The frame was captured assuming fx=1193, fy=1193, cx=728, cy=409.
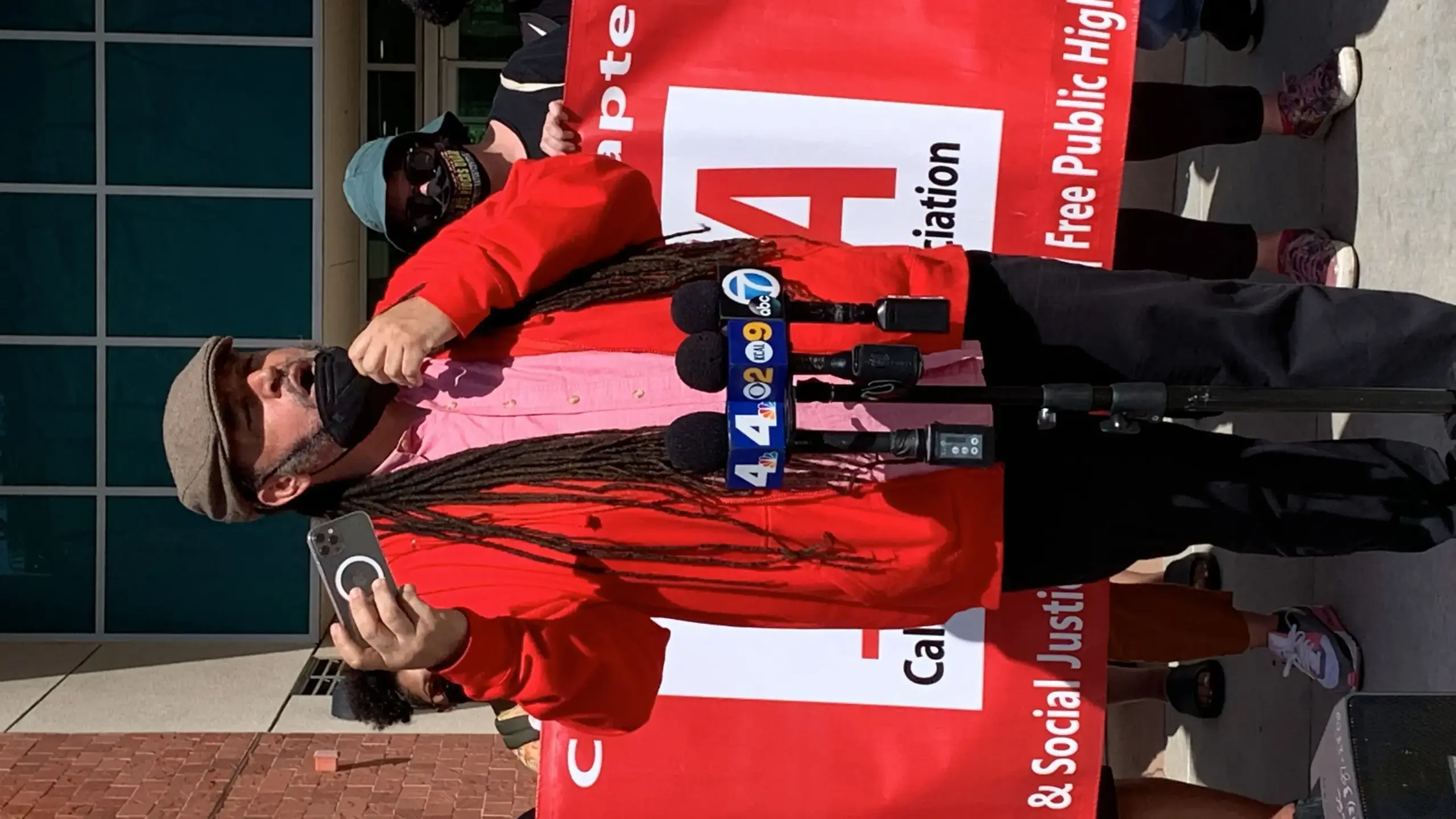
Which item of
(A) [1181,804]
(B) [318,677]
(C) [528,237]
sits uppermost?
(C) [528,237]

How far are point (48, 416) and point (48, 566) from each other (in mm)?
817

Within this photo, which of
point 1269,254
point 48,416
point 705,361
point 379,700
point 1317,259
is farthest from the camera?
point 48,416

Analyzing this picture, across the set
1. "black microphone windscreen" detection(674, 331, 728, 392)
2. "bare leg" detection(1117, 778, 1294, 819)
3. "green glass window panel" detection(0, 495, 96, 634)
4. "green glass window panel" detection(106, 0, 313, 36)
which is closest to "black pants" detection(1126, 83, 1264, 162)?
"bare leg" detection(1117, 778, 1294, 819)

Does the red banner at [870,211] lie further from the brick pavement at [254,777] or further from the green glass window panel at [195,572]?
the green glass window panel at [195,572]

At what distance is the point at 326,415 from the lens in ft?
6.17

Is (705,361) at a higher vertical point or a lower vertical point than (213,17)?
lower

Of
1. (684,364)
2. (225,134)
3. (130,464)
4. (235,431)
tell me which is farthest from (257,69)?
(684,364)

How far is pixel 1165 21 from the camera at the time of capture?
3248 mm

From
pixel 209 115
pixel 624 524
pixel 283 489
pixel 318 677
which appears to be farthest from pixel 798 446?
pixel 209 115

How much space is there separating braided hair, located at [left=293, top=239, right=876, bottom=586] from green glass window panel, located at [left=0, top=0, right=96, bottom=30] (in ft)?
17.9

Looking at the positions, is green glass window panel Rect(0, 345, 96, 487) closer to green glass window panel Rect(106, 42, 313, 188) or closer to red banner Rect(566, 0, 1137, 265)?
green glass window panel Rect(106, 42, 313, 188)

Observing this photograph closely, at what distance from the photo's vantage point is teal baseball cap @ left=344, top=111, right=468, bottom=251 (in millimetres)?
3203

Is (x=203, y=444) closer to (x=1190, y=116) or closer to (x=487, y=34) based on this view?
(x=1190, y=116)

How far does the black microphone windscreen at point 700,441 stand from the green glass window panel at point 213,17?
18.4ft
